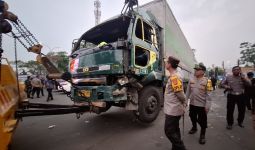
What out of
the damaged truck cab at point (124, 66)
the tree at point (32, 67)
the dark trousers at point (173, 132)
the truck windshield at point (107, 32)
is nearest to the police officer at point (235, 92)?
the damaged truck cab at point (124, 66)

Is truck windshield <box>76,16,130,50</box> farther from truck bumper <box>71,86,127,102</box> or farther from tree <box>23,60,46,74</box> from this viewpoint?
tree <box>23,60,46,74</box>

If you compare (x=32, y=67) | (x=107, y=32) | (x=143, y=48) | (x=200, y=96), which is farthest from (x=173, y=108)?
(x=32, y=67)

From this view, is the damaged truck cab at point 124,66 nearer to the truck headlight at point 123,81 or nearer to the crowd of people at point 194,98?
the truck headlight at point 123,81

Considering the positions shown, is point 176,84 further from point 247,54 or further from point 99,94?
point 247,54

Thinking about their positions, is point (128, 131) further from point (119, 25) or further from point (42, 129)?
point (119, 25)

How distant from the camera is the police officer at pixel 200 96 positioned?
12.5ft

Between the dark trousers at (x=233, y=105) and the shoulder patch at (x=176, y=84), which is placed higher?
the shoulder patch at (x=176, y=84)

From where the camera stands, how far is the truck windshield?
4812mm

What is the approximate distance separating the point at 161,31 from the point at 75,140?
3824 mm

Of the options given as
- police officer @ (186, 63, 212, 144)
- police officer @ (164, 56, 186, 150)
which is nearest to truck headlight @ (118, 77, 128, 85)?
police officer @ (164, 56, 186, 150)

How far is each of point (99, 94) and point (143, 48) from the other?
1.58 metres

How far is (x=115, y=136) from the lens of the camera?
4188 millimetres

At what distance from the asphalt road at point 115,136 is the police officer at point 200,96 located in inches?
16.9

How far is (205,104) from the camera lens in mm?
3811
